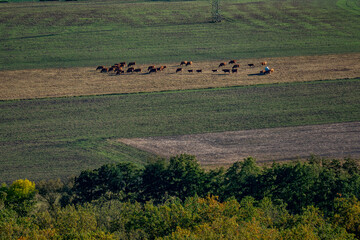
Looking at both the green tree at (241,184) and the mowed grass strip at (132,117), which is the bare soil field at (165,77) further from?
→ the green tree at (241,184)

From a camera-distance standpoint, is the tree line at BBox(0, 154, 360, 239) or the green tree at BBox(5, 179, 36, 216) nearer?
the tree line at BBox(0, 154, 360, 239)

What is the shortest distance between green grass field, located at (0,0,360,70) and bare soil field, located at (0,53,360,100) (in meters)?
5.55

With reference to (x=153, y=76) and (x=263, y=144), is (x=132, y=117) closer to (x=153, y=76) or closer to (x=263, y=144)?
(x=263, y=144)

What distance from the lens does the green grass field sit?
100 meters

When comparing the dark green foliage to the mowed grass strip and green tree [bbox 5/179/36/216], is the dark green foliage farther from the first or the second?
the mowed grass strip

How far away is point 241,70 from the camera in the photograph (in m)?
88.4

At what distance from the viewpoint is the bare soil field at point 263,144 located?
55531mm

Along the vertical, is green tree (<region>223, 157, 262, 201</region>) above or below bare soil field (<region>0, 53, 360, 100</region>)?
below

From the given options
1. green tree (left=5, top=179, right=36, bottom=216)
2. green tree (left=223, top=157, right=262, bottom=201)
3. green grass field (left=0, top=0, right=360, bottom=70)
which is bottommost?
green tree (left=5, top=179, right=36, bottom=216)

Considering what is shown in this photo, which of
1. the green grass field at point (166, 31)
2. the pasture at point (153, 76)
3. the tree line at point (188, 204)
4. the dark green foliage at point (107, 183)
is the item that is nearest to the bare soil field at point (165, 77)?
the pasture at point (153, 76)

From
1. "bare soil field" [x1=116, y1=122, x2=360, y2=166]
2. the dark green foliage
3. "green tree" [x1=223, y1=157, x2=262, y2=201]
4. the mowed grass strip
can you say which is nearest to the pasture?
the mowed grass strip

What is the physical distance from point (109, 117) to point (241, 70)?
30776 millimetres

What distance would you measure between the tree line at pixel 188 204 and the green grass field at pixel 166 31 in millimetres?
53319

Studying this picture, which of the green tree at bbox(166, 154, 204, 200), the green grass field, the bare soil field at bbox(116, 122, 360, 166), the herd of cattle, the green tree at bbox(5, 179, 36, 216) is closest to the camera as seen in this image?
the green tree at bbox(5, 179, 36, 216)
